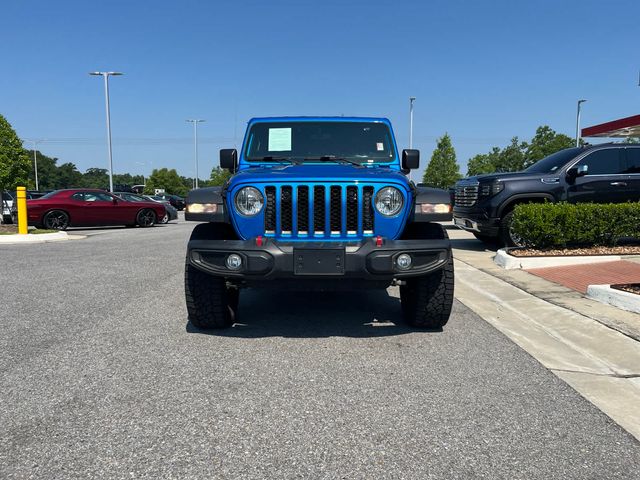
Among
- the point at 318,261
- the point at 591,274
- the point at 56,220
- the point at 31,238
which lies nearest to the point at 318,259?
the point at 318,261

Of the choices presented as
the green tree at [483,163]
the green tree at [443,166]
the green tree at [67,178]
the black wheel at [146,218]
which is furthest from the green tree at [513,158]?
the green tree at [67,178]

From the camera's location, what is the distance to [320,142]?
501cm

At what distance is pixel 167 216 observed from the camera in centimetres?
1948

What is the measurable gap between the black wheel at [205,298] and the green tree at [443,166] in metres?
38.6

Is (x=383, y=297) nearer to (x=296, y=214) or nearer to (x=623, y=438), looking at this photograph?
(x=296, y=214)

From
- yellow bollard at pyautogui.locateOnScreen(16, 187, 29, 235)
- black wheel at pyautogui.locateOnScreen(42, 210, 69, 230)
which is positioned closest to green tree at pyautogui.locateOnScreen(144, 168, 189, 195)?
black wheel at pyautogui.locateOnScreen(42, 210, 69, 230)

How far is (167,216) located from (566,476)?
1899cm

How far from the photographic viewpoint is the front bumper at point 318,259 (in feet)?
11.6

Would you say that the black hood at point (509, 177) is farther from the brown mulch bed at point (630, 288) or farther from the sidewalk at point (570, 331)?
the brown mulch bed at point (630, 288)

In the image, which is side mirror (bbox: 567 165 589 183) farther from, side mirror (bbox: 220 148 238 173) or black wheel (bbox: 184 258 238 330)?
black wheel (bbox: 184 258 238 330)

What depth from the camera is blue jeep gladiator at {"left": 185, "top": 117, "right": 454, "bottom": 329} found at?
11.6 feet

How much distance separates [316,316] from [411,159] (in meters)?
→ 1.89

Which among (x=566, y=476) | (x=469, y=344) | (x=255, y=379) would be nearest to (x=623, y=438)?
(x=566, y=476)

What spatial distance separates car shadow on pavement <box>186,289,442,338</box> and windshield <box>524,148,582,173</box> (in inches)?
220
